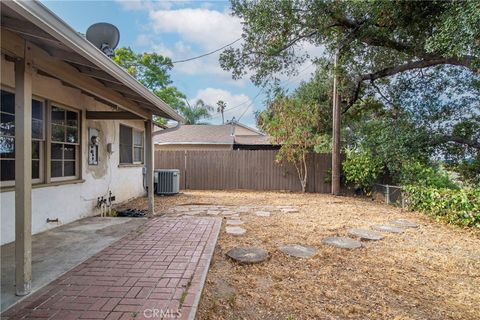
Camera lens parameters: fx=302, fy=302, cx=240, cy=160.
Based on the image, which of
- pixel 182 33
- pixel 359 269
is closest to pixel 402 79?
pixel 359 269

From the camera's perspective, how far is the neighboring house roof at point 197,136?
16850 millimetres

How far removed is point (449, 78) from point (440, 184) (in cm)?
333

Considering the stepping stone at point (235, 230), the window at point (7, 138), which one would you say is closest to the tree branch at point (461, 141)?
the stepping stone at point (235, 230)

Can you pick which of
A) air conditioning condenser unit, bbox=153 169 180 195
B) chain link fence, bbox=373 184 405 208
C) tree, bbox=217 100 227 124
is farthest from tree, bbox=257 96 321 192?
tree, bbox=217 100 227 124

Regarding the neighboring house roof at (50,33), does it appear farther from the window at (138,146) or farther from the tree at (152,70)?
the tree at (152,70)

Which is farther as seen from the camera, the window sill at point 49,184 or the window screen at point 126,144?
the window screen at point 126,144

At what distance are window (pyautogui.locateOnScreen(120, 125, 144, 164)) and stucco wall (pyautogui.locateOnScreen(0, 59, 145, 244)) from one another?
24 centimetres

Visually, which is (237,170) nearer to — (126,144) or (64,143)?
(126,144)

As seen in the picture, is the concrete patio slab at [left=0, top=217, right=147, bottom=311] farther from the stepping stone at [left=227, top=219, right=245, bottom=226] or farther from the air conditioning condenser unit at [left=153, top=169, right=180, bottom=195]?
the air conditioning condenser unit at [left=153, top=169, right=180, bottom=195]

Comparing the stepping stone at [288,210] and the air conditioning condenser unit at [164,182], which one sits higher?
the air conditioning condenser unit at [164,182]

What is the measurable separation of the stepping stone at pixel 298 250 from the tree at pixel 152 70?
1893 cm

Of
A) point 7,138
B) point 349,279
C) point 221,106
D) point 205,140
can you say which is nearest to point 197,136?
point 205,140

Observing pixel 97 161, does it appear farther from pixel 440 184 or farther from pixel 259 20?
pixel 440 184

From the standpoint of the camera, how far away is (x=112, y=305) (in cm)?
246
